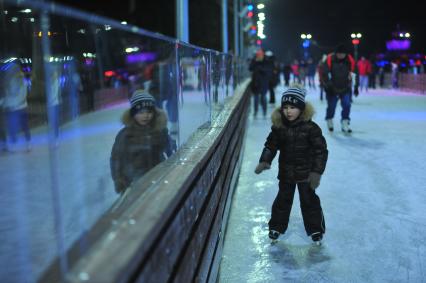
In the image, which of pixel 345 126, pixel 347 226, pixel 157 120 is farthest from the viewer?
pixel 345 126

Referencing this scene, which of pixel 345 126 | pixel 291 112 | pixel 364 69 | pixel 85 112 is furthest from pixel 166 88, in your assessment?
pixel 364 69

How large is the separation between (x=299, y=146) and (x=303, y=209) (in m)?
0.52

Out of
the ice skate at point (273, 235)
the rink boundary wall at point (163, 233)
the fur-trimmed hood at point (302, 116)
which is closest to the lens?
the rink boundary wall at point (163, 233)

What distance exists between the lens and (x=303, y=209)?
409 cm

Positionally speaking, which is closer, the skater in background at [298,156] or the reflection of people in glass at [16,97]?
the reflection of people in glass at [16,97]

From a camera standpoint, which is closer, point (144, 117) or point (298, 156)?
point (144, 117)

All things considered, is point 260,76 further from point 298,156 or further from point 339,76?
point 298,156

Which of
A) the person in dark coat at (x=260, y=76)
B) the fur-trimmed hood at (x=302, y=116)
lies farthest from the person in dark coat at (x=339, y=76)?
the fur-trimmed hood at (x=302, y=116)

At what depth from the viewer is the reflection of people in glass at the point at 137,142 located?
7.65ft

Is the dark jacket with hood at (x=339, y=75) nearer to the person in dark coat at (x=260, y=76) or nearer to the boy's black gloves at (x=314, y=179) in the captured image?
the person in dark coat at (x=260, y=76)

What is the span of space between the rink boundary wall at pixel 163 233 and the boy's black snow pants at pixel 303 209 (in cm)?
64

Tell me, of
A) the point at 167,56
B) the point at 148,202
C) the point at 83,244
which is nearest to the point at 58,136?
the point at 83,244

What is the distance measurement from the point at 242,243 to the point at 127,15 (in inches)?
1353

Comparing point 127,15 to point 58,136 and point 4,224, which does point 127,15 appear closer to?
point 4,224
